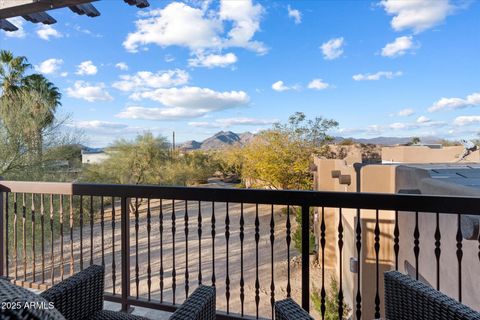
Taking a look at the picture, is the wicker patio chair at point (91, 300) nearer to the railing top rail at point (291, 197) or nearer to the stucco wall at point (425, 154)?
the railing top rail at point (291, 197)

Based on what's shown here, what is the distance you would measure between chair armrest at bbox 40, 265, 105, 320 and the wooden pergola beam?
1896 mm

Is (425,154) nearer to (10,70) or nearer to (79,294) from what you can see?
(79,294)

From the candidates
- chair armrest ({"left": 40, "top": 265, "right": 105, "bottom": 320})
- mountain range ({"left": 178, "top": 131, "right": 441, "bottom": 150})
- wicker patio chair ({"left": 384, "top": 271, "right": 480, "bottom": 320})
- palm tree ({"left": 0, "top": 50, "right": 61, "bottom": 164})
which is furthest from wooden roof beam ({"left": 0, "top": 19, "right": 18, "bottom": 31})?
mountain range ({"left": 178, "top": 131, "right": 441, "bottom": 150})

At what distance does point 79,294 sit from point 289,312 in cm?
102

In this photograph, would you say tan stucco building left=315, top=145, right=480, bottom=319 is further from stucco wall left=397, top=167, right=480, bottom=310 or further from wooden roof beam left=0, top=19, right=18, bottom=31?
wooden roof beam left=0, top=19, right=18, bottom=31

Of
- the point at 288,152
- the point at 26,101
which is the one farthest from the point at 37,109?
the point at 288,152

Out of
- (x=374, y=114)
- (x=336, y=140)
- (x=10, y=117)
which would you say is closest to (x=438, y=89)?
(x=374, y=114)

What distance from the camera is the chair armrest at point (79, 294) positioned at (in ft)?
4.27

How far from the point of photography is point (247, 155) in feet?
54.2

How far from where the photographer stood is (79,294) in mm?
1403

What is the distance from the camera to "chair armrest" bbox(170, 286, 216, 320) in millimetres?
1121

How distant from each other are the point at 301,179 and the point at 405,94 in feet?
36.0

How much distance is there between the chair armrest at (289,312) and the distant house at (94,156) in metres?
11.0

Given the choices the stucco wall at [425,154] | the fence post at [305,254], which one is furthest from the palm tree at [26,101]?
the stucco wall at [425,154]
